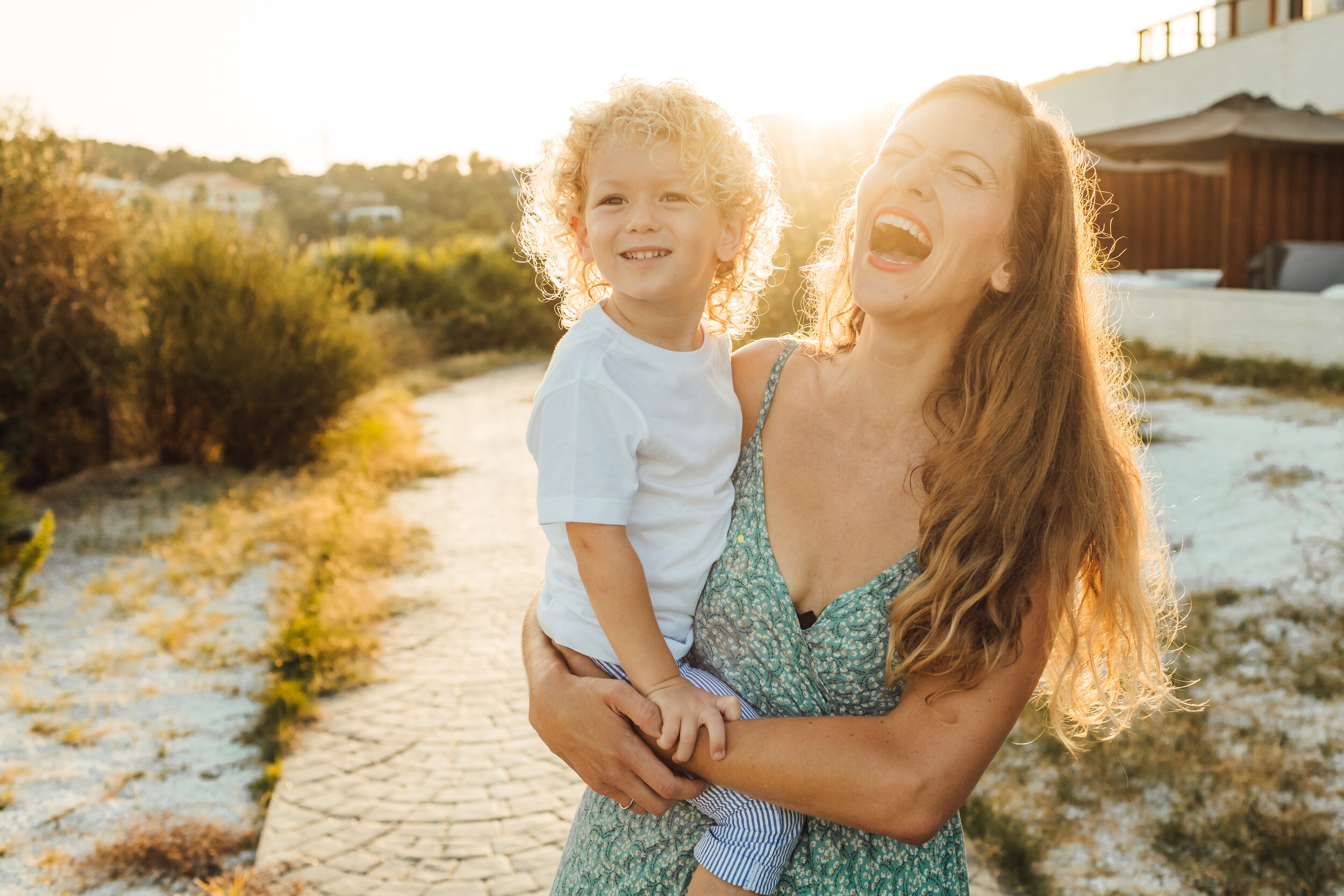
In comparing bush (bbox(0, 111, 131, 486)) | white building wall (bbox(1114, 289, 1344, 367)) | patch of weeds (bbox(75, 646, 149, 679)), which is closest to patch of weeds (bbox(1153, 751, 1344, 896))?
patch of weeds (bbox(75, 646, 149, 679))

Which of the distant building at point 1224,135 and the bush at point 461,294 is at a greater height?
the distant building at point 1224,135

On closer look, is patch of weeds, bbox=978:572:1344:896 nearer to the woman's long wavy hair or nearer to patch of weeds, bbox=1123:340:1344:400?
the woman's long wavy hair

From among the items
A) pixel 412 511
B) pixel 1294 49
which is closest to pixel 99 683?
pixel 412 511

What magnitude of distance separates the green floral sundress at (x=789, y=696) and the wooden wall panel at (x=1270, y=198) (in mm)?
13972

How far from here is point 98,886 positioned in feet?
11.8

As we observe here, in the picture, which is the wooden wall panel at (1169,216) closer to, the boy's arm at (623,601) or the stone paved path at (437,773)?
the stone paved path at (437,773)

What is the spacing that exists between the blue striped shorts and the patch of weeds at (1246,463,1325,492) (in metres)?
6.13

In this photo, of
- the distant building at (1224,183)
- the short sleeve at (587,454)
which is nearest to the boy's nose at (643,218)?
the short sleeve at (587,454)

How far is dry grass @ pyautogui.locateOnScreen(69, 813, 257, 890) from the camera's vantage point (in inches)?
144

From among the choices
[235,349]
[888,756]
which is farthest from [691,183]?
[235,349]

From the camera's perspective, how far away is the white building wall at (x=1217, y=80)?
15.1 metres

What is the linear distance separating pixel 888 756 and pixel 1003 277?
87 cm

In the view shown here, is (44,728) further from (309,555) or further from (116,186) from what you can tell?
(116,186)

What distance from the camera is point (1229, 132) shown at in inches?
413
